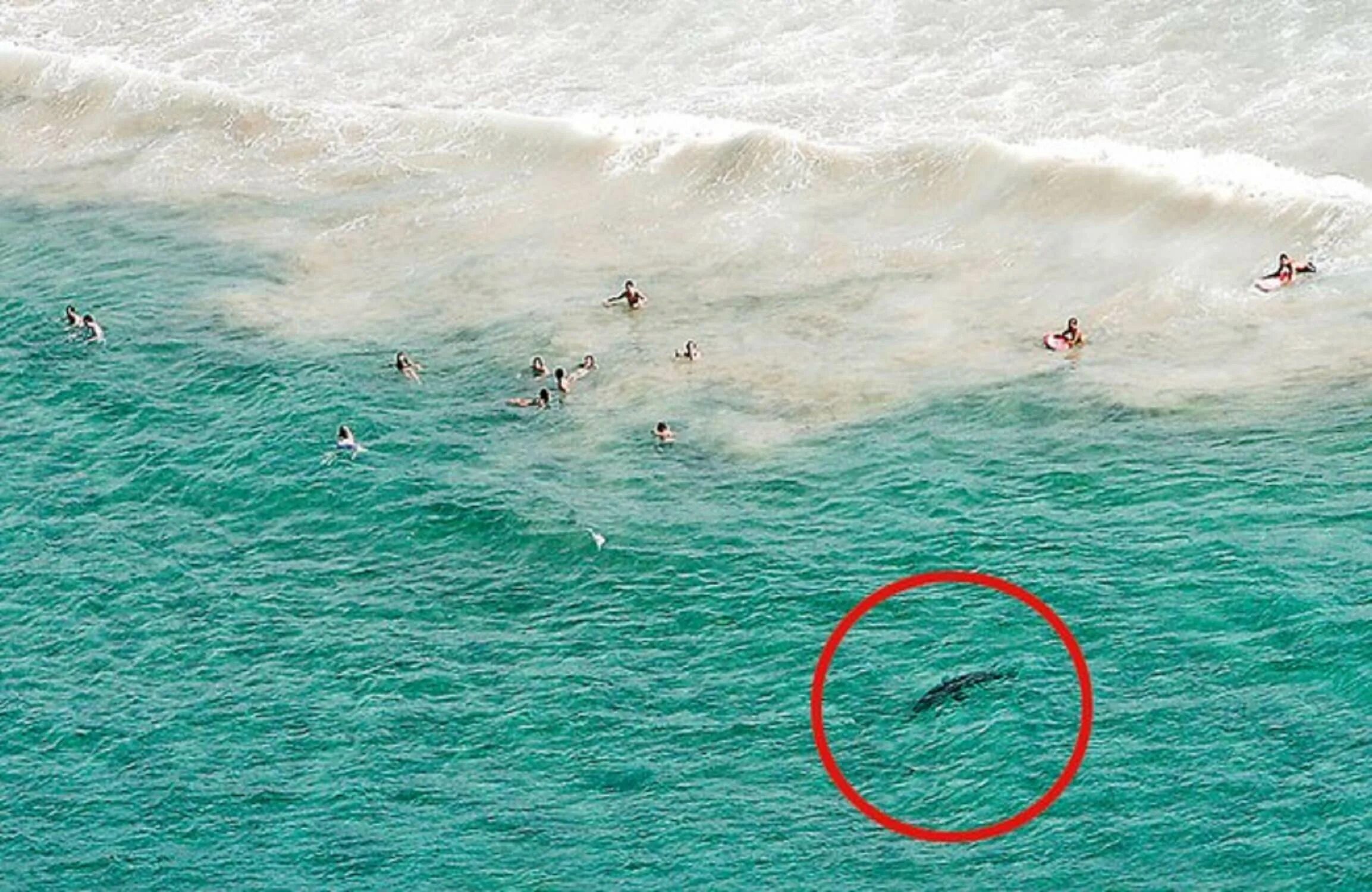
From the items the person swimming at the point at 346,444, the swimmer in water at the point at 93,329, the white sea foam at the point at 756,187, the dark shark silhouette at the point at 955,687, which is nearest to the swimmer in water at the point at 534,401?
the white sea foam at the point at 756,187

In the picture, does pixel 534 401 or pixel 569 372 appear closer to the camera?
pixel 534 401

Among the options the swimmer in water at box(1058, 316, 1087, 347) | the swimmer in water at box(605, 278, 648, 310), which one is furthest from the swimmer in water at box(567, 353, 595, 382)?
the swimmer in water at box(1058, 316, 1087, 347)

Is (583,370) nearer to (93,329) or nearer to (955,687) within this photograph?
(93,329)

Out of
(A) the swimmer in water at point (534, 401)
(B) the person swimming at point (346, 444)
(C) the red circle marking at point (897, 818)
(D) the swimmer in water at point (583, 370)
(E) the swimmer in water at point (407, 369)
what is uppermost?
(E) the swimmer in water at point (407, 369)

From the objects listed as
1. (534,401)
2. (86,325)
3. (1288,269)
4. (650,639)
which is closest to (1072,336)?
(1288,269)

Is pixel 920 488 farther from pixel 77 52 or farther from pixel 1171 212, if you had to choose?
pixel 77 52

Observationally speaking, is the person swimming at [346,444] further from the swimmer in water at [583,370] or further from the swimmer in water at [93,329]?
the swimmer in water at [93,329]

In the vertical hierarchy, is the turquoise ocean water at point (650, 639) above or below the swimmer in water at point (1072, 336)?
below
